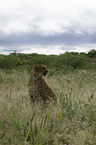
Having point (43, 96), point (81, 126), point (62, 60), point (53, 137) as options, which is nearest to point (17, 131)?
point (53, 137)

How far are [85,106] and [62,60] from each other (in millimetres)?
11888

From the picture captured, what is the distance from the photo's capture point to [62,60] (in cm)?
1435

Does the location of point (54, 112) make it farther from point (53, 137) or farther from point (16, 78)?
point (16, 78)

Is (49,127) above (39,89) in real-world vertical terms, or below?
below

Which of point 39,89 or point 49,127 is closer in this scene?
point 49,127

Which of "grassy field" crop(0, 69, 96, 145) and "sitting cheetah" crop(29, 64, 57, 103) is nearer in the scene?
"grassy field" crop(0, 69, 96, 145)

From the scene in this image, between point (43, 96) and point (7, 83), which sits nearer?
point (43, 96)

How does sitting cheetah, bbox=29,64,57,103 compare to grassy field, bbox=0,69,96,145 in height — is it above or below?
above

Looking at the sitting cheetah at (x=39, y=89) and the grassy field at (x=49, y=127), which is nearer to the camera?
the grassy field at (x=49, y=127)

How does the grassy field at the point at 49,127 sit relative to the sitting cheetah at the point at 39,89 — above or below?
below

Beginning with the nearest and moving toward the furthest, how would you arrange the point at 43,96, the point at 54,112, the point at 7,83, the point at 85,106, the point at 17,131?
the point at 17,131 → the point at 54,112 → the point at 85,106 → the point at 43,96 → the point at 7,83

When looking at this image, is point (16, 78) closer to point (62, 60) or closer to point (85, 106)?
point (85, 106)

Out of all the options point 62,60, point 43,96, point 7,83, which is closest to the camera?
point 43,96

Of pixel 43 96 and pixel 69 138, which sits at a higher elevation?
pixel 43 96
